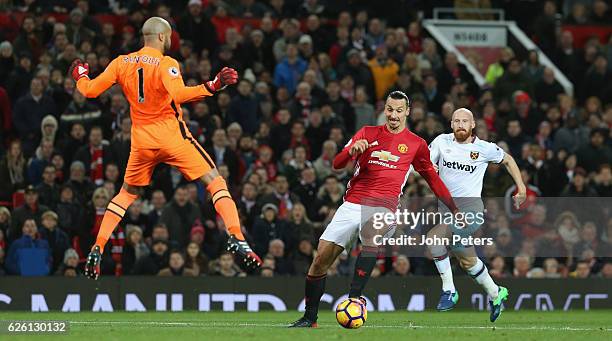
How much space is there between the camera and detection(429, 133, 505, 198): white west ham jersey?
16.1 metres

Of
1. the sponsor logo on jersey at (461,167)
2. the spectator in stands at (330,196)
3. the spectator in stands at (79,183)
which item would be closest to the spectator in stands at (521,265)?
the spectator in stands at (330,196)

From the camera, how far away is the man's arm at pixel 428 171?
1438 cm

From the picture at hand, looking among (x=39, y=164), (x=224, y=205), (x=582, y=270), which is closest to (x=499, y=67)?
(x=582, y=270)

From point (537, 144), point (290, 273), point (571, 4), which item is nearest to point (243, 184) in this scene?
point (290, 273)

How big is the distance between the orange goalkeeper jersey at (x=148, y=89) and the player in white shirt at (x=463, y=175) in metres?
3.33

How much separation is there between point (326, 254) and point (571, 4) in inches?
683

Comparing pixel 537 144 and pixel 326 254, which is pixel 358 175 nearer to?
pixel 326 254

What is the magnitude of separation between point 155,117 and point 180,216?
671 centimetres

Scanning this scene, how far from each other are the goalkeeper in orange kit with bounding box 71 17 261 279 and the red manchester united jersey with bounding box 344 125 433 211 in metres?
1.32

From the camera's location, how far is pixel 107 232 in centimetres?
1459

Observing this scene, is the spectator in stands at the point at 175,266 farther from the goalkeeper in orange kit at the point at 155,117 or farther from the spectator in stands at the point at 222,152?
the goalkeeper in orange kit at the point at 155,117

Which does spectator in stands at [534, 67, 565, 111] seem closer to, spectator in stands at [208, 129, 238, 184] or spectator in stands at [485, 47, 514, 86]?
spectator in stands at [485, 47, 514, 86]

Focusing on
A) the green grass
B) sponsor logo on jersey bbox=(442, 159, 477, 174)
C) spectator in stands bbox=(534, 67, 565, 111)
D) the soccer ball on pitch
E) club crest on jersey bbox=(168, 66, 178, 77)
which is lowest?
the green grass

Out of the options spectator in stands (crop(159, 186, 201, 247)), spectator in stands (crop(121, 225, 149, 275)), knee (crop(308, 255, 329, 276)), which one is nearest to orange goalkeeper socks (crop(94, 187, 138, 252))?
knee (crop(308, 255, 329, 276))
